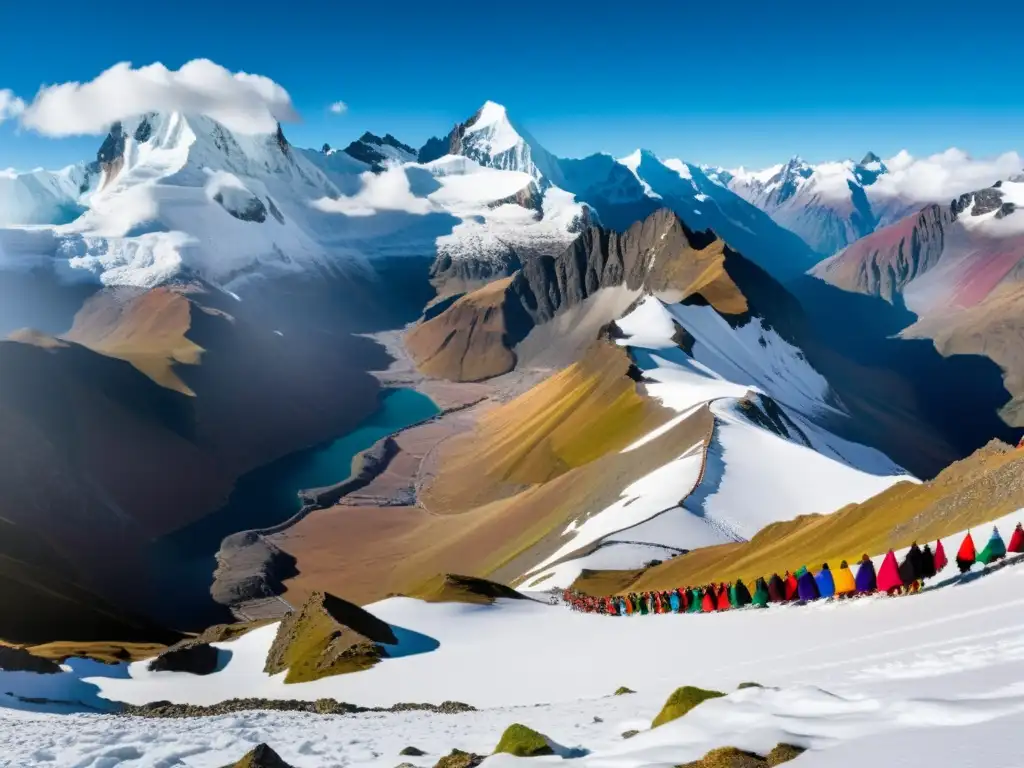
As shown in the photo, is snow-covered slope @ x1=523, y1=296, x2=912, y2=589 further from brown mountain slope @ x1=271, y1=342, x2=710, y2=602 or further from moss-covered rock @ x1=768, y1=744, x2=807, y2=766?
moss-covered rock @ x1=768, y1=744, x2=807, y2=766

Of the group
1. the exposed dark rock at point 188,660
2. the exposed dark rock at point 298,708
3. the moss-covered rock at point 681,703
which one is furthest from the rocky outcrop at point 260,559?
the moss-covered rock at point 681,703

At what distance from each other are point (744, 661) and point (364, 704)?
14.2 meters

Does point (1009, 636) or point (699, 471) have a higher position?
point (699, 471)

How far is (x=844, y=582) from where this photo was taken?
25266 mm

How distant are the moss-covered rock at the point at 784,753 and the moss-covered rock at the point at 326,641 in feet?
89.0

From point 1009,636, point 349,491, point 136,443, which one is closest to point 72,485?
point 136,443

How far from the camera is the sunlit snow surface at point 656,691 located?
1051 cm

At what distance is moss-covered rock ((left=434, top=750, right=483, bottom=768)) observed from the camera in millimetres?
13446

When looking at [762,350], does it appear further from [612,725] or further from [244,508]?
[612,725]

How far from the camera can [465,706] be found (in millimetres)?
25375

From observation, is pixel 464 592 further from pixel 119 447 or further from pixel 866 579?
pixel 119 447

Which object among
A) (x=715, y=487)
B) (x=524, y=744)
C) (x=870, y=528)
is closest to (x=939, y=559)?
(x=870, y=528)

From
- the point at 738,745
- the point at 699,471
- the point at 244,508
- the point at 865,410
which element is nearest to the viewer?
the point at 738,745

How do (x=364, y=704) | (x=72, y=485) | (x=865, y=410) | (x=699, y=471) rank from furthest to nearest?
(x=865, y=410), (x=72, y=485), (x=699, y=471), (x=364, y=704)
